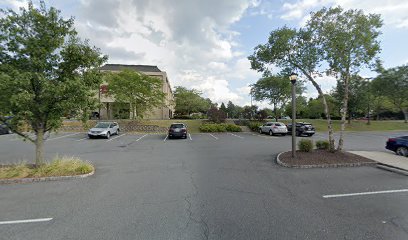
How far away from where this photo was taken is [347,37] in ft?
28.9

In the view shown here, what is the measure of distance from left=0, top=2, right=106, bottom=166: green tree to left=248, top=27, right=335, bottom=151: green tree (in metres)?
8.09

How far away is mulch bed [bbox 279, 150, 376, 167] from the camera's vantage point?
323 inches

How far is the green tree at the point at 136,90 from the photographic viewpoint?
81.9ft

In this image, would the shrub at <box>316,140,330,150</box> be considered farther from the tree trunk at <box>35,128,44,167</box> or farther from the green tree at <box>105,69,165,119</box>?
the green tree at <box>105,69,165,119</box>

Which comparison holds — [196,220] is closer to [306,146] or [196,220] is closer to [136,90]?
[306,146]

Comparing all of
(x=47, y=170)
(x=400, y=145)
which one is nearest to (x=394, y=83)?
(x=400, y=145)

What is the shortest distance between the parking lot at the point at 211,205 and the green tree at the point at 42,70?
7.69 feet

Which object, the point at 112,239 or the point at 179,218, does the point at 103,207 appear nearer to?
the point at 112,239

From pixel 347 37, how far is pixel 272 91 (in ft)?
72.3

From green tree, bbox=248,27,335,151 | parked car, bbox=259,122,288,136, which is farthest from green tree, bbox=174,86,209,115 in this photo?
green tree, bbox=248,27,335,151

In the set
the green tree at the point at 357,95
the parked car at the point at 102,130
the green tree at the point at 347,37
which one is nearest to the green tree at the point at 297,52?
the green tree at the point at 347,37

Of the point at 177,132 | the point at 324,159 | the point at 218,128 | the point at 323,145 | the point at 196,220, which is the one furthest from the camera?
the point at 218,128

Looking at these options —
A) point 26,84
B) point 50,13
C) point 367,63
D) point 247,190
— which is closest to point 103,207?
point 247,190

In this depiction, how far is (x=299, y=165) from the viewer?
26.1 ft
